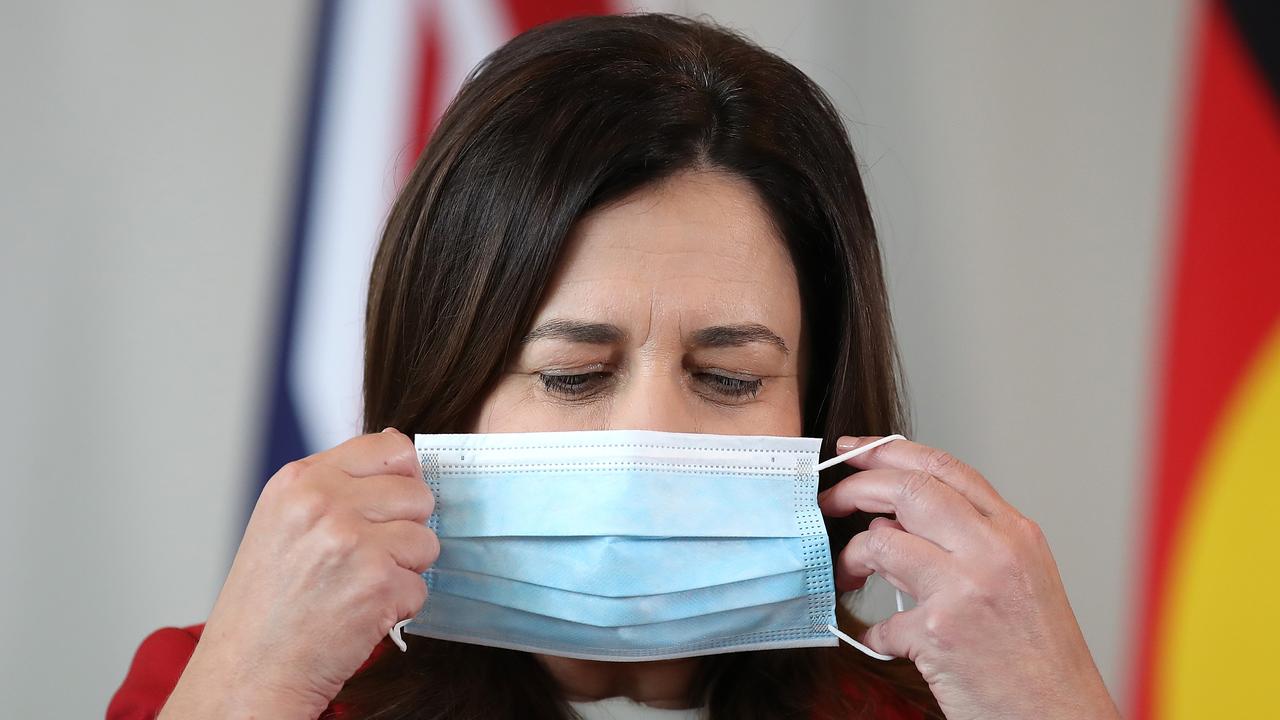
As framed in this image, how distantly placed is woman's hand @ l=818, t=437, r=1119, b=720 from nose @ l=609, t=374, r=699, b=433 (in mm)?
321

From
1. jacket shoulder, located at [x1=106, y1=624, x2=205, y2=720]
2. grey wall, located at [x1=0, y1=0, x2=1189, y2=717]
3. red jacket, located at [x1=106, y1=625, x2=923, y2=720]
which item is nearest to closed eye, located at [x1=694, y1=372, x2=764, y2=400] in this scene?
red jacket, located at [x1=106, y1=625, x2=923, y2=720]

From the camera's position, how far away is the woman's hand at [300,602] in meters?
1.39

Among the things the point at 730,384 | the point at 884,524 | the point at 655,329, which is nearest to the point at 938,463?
the point at 884,524

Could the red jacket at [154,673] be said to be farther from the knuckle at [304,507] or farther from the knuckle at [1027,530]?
the knuckle at [1027,530]

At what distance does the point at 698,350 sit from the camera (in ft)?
5.46

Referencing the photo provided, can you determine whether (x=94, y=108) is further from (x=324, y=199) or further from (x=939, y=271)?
(x=939, y=271)

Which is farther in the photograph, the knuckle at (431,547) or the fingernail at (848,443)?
the fingernail at (848,443)

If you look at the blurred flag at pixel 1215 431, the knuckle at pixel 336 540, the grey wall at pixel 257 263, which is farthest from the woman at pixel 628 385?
the blurred flag at pixel 1215 431

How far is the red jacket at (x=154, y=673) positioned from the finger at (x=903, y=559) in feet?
2.58

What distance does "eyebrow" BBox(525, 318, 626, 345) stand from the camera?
161 cm

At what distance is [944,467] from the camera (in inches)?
62.9

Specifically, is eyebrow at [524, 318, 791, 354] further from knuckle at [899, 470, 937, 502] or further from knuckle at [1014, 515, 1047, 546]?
knuckle at [1014, 515, 1047, 546]

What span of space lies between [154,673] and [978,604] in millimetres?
1312

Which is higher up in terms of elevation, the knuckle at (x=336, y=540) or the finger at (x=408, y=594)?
the knuckle at (x=336, y=540)
